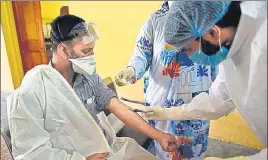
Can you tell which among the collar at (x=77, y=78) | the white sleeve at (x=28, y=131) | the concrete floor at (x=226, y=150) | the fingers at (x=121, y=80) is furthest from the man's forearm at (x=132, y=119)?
the concrete floor at (x=226, y=150)

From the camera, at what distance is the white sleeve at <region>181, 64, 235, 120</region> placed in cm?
107

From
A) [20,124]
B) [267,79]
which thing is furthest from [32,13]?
[267,79]

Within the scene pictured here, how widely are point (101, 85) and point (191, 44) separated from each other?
0.67 metres

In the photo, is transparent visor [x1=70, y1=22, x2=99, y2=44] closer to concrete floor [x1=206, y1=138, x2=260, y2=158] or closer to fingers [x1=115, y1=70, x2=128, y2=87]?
fingers [x1=115, y1=70, x2=128, y2=87]

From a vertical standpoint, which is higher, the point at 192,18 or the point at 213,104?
the point at 192,18

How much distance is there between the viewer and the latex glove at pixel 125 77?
1.32m

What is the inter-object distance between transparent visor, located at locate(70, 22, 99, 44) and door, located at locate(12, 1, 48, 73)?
8.41ft

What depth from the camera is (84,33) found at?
1.20 meters

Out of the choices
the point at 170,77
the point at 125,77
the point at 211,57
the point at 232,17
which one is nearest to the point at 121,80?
the point at 125,77

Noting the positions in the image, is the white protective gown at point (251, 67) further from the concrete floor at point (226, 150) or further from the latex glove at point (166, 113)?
the concrete floor at point (226, 150)

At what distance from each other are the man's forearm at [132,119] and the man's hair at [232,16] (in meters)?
0.70

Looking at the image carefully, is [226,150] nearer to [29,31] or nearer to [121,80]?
[121,80]

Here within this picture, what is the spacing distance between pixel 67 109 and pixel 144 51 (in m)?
0.55

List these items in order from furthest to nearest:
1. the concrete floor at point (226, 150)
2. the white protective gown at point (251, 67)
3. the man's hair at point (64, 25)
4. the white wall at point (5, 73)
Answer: the white wall at point (5, 73) → the concrete floor at point (226, 150) → the man's hair at point (64, 25) → the white protective gown at point (251, 67)
